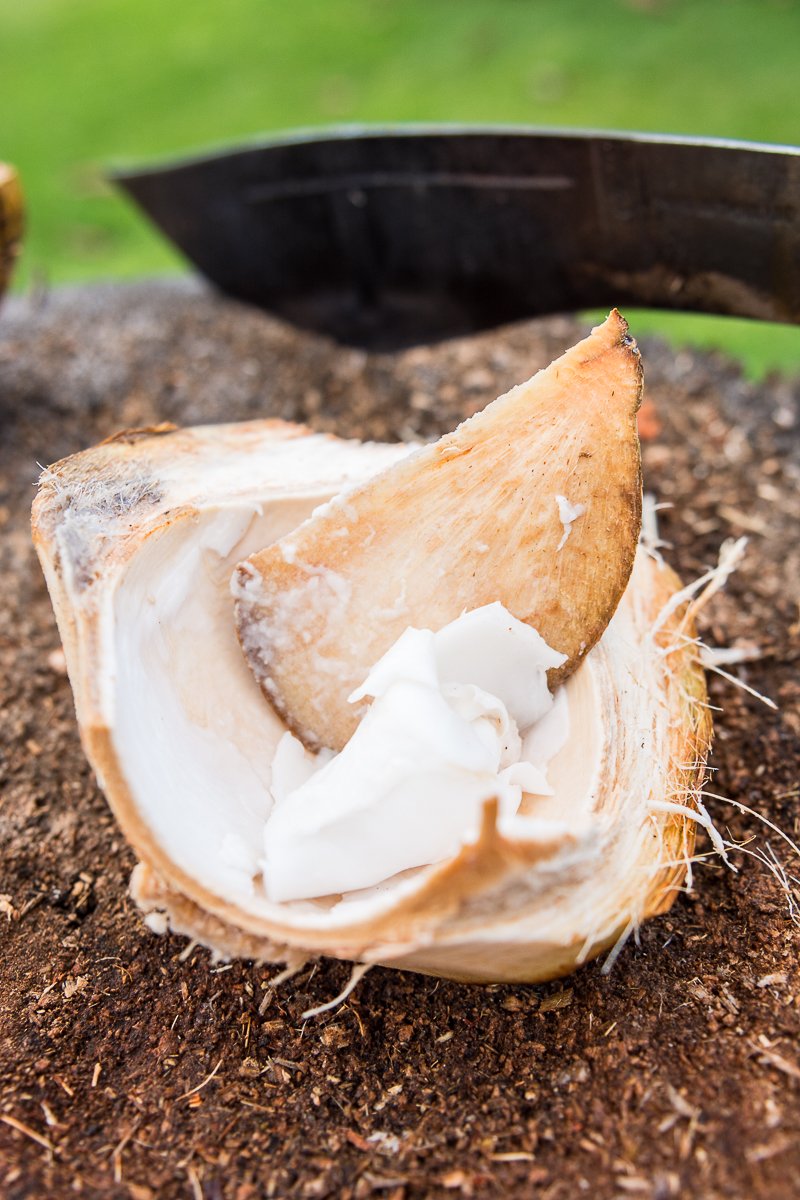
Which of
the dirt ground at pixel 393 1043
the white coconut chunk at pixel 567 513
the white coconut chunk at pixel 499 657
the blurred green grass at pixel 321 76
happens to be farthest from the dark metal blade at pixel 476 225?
the blurred green grass at pixel 321 76

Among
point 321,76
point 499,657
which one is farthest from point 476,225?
point 321,76

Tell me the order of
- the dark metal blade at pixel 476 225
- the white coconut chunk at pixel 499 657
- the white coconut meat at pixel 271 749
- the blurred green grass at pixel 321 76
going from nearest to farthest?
the white coconut meat at pixel 271 749
the white coconut chunk at pixel 499 657
the dark metal blade at pixel 476 225
the blurred green grass at pixel 321 76

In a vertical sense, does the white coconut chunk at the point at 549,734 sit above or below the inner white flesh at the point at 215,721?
below

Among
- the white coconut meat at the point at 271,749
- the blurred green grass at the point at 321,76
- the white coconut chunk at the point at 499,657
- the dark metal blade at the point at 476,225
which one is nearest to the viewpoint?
the white coconut meat at the point at 271,749

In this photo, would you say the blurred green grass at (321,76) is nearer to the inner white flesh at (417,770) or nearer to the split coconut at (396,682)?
the split coconut at (396,682)

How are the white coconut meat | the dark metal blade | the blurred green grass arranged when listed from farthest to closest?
the blurred green grass
the dark metal blade
the white coconut meat

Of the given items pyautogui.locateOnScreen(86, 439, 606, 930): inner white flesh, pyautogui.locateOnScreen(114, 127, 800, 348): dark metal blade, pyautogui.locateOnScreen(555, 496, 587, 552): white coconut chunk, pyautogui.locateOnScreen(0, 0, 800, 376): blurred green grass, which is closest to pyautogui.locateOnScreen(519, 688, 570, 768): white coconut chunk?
pyautogui.locateOnScreen(86, 439, 606, 930): inner white flesh

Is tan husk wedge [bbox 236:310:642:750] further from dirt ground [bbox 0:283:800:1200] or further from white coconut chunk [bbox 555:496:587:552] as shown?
dirt ground [bbox 0:283:800:1200]

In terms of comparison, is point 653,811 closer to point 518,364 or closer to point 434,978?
point 434,978

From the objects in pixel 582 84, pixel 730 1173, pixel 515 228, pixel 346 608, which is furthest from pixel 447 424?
pixel 582 84
